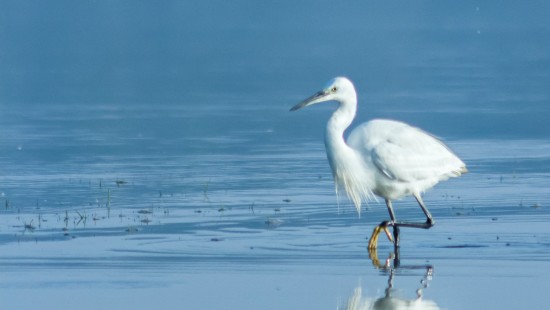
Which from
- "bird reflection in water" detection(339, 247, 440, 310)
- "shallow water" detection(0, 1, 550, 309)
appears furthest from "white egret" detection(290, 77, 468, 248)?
"bird reflection in water" detection(339, 247, 440, 310)

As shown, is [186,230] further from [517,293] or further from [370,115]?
[370,115]

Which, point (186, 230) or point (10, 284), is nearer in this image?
point (10, 284)

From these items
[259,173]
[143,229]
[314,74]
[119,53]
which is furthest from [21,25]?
[143,229]

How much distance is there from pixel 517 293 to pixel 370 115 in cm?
1404

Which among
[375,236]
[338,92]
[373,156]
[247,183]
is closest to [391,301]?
→ [375,236]

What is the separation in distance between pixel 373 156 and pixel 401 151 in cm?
27

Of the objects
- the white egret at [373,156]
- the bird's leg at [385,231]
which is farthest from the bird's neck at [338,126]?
the bird's leg at [385,231]

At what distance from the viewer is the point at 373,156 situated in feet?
44.8

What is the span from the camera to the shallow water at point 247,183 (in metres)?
11.2

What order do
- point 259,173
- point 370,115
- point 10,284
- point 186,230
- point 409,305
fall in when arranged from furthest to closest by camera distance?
Result: point 370,115 < point 259,173 < point 186,230 < point 10,284 < point 409,305

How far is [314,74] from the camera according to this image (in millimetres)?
33469

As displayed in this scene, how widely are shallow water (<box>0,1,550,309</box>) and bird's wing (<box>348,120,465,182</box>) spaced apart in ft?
1.87

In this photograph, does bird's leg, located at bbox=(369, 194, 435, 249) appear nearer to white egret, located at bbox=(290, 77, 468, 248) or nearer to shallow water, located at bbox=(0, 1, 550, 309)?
white egret, located at bbox=(290, 77, 468, 248)

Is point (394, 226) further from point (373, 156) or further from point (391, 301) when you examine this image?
point (391, 301)
